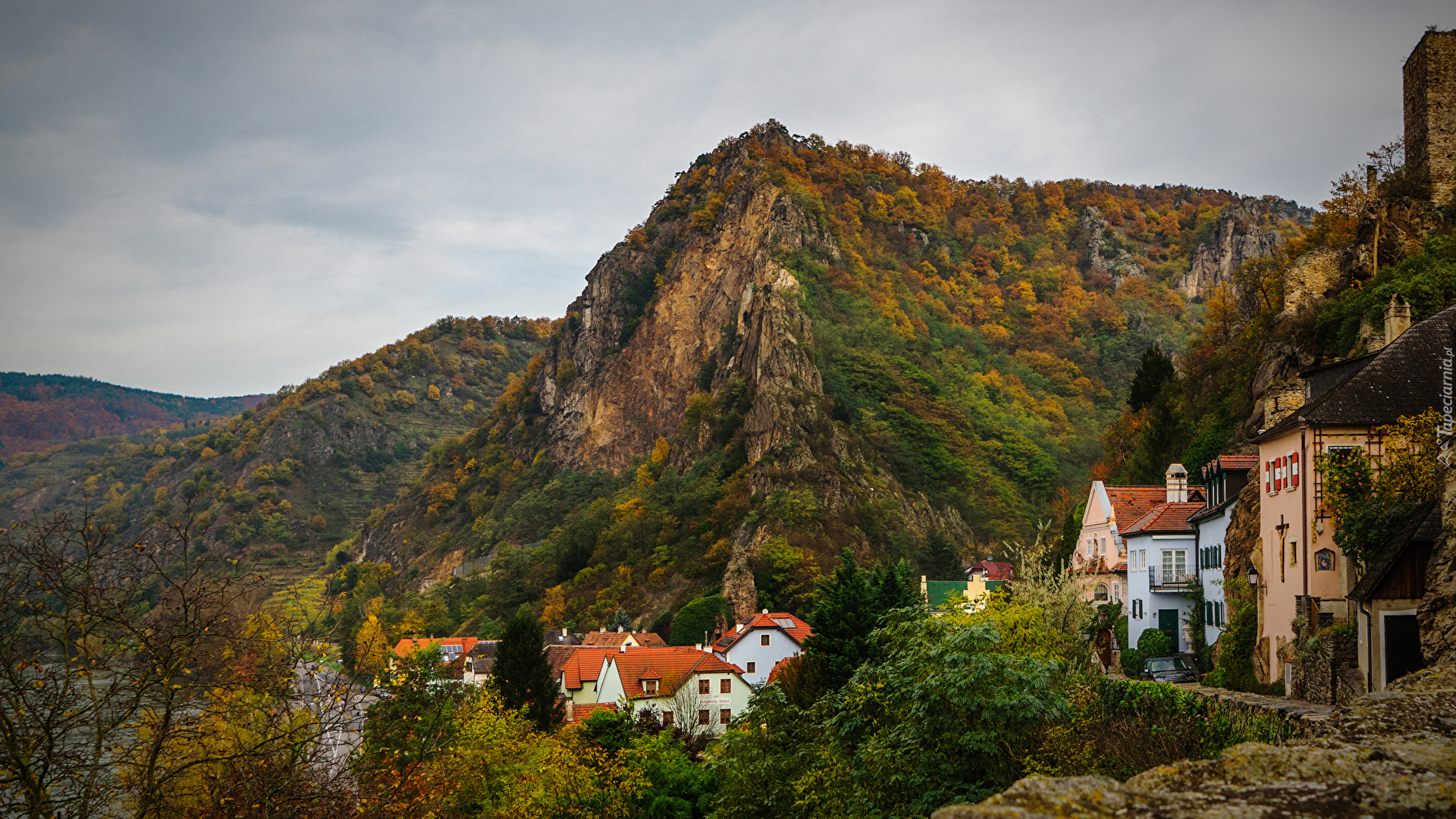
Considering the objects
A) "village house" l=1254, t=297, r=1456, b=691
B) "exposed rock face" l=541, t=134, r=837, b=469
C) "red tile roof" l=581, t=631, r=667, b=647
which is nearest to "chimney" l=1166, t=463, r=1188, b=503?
"village house" l=1254, t=297, r=1456, b=691

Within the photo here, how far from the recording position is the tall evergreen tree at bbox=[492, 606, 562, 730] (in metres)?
50.0

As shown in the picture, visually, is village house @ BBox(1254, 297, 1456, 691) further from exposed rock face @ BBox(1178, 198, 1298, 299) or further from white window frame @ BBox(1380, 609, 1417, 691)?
exposed rock face @ BBox(1178, 198, 1298, 299)

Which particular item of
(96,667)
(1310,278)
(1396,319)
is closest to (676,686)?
(1310,278)

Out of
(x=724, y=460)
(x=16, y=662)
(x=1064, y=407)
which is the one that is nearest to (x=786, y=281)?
(x=724, y=460)

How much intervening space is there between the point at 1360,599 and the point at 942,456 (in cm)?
10126

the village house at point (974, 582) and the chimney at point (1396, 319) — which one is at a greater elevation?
the chimney at point (1396, 319)

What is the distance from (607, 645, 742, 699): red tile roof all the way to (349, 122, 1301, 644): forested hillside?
57.6 feet

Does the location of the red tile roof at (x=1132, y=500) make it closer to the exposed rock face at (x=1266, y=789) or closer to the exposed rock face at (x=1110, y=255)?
the exposed rock face at (x=1266, y=789)

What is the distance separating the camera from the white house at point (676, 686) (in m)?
60.1

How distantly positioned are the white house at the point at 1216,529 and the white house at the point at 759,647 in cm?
3407

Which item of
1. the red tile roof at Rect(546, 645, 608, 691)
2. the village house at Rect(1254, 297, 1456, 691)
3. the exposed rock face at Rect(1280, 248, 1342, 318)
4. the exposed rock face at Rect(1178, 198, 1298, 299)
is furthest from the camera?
the exposed rock face at Rect(1178, 198, 1298, 299)

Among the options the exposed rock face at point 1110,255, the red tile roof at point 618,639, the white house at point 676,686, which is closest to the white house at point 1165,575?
the white house at point 676,686

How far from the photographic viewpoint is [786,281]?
5438 inches

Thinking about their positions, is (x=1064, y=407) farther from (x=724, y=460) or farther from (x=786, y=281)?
(x=724, y=460)
